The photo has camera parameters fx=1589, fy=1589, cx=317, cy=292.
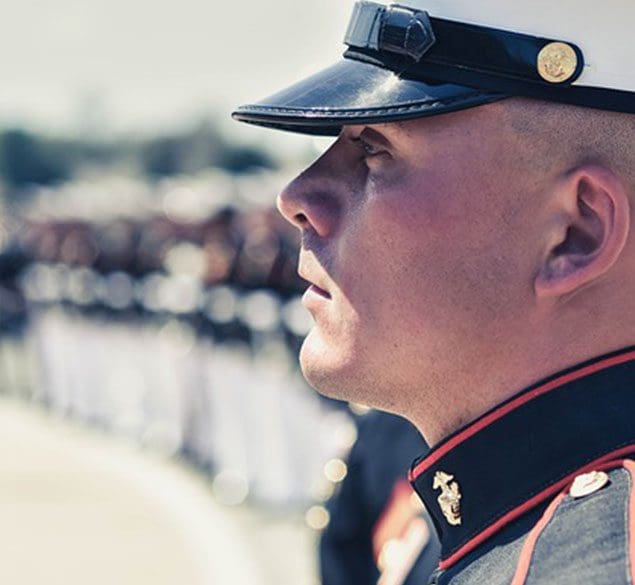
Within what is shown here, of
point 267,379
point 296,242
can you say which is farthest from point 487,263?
point 296,242

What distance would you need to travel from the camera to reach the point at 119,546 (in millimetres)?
8961

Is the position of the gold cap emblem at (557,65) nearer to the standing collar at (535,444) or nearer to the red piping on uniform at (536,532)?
the standing collar at (535,444)

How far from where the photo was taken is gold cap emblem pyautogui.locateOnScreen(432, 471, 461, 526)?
6.64 feet

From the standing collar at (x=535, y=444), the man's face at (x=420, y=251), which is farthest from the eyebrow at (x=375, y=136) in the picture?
the standing collar at (x=535, y=444)

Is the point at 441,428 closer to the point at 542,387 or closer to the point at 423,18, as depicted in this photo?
the point at 542,387

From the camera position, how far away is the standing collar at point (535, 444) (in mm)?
1893

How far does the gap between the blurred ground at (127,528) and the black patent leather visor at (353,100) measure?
5833mm

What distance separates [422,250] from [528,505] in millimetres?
335

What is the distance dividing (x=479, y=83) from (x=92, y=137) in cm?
8854

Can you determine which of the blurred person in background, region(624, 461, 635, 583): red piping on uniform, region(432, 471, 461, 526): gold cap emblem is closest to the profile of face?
region(432, 471, 461, 526): gold cap emblem

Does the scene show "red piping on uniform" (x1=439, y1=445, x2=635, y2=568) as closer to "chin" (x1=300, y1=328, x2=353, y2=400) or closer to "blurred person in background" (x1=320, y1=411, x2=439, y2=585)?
"chin" (x1=300, y1=328, x2=353, y2=400)

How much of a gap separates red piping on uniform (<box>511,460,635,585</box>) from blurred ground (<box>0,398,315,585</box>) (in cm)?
598

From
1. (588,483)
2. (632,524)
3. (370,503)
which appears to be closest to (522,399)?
(588,483)

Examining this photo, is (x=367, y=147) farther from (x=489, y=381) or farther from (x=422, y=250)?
(x=489, y=381)
